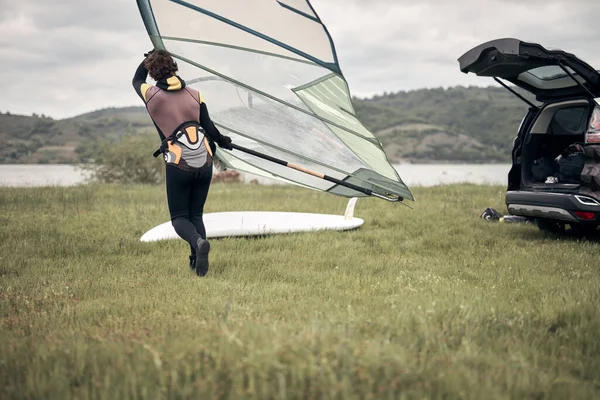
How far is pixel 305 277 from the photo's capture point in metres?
5.82

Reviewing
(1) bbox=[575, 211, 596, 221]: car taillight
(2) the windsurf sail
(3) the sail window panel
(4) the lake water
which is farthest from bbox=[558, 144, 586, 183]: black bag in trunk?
(4) the lake water

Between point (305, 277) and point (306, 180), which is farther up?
point (306, 180)

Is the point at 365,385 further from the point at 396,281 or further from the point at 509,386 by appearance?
the point at 396,281

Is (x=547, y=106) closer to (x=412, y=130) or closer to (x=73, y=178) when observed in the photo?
(x=73, y=178)

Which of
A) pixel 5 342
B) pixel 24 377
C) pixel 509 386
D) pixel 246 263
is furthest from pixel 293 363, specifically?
pixel 246 263

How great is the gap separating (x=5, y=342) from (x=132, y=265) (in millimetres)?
2981

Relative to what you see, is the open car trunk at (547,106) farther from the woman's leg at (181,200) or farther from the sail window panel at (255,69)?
the woman's leg at (181,200)

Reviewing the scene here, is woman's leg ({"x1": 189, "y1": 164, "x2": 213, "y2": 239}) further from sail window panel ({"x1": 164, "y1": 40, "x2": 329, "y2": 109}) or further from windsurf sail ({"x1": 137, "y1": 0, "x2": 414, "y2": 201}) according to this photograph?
sail window panel ({"x1": 164, "y1": 40, "x2": 329, "y2": 109})

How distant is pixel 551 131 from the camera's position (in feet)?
27.8

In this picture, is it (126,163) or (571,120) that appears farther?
(126,163)

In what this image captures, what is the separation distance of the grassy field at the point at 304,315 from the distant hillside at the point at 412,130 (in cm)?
1954

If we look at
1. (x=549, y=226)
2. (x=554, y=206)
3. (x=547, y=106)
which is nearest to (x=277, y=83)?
(x=554, y=206)

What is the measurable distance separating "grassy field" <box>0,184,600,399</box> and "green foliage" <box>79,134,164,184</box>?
48.1ft

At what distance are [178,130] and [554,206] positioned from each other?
4965 millimetres
